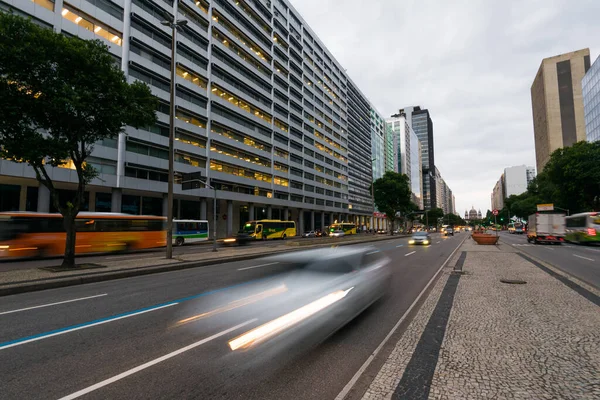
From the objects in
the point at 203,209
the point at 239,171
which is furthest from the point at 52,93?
the point at 239,171

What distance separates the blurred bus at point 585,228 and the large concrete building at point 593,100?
40232 mm

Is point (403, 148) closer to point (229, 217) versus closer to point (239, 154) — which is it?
point (239, 154)

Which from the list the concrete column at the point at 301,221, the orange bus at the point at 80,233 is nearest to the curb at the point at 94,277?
the orange bus at the point at 80,233

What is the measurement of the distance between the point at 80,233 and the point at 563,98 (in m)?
126

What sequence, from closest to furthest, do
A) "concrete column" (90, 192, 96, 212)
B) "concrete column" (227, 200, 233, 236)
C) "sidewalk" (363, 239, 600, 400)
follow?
1. "sidewalk" (363, 239, 600, 400)
2. "concrete column" (90, 192, 96, 212)
3. "concrete column" (227, 200, 233, 236)

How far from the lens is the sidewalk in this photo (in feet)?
9.62

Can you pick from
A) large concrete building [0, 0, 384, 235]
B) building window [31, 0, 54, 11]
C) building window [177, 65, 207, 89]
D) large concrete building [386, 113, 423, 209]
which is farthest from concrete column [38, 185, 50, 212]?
large concrete building [386, 113, 423, 209]

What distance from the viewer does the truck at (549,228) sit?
1099 inches

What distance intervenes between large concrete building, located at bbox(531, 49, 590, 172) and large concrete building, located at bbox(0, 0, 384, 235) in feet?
235

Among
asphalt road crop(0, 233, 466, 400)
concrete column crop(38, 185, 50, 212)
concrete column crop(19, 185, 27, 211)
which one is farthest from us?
concrete column crop(19, 185, 27, 211)

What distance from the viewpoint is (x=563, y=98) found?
296 ft

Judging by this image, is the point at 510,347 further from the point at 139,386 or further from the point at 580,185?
the point at 580,185

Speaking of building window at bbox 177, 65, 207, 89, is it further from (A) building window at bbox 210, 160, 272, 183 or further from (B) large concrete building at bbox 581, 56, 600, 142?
(B) large concrete building at bbox 581, 56, 600, 142

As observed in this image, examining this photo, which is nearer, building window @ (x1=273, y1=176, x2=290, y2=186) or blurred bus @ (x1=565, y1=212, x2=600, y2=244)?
blurred bus @ (x1=565, y1=212, x2=600, y2=244)
